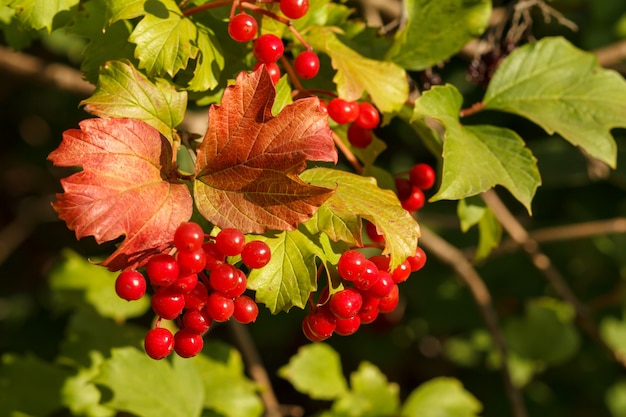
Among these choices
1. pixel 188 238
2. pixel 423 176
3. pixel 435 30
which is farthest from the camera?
pixel 435 30

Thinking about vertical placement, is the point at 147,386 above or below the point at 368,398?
above

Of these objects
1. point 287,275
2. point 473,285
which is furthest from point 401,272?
point 473,285

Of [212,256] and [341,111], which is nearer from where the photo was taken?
[212,256]

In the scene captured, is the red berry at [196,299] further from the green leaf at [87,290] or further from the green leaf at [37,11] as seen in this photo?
the green leaf at [87,290]

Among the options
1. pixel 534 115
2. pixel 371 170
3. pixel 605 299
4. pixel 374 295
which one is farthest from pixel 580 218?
pixel 374 295

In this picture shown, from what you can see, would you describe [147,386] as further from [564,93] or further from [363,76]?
[564,93]

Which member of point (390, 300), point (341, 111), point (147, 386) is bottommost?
point (147, 386)
